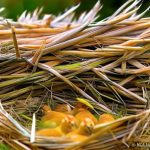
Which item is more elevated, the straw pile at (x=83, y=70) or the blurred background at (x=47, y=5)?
the blurred background at (x=47, y=5)

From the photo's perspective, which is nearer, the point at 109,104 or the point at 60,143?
the point at 60,143

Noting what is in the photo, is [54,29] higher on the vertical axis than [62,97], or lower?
higher

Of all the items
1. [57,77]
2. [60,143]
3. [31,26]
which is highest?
[31,26]

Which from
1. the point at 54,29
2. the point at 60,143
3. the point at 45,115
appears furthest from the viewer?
the point at 54,29

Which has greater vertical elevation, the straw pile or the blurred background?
the blurred background

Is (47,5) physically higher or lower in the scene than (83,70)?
higher

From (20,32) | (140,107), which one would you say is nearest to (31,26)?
(20,32)

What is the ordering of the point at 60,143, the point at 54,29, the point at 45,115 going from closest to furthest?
the point at 60,143, the point at 45,115, the point at 54,29

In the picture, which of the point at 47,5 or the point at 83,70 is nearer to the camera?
the point at 83,70

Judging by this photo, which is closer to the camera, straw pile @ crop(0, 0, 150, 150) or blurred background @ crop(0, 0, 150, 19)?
straw pile @ crop(0, 0, 150, 150)

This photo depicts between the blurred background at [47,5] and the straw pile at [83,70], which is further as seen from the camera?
the blurred background at [47,5]

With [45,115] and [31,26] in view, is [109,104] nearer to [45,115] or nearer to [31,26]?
[45,115]
